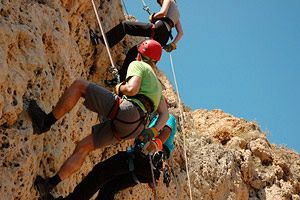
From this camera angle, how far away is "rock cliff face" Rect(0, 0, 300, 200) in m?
5.79

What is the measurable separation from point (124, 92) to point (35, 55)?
1237 mm

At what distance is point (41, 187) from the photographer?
6.05 metres

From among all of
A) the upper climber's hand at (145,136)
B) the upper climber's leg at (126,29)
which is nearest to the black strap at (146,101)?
the upper climber's hand at (145,136)

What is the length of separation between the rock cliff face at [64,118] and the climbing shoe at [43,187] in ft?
0.29

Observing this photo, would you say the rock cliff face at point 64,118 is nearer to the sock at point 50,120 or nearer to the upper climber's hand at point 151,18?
the sock at point 50,120

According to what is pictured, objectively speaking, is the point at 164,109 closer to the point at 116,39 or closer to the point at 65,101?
the point at 65,101

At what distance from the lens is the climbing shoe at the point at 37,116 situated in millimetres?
6121

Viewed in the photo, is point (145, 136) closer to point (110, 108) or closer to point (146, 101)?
point (146, 101)

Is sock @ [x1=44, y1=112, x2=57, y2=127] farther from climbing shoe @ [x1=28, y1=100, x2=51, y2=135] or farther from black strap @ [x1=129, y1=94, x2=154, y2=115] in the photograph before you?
black strap @ [x1=129, y1=94, x2=154, y2=115]

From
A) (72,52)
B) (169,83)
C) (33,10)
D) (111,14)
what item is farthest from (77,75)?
(169,83)

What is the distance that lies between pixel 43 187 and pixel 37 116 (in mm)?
841

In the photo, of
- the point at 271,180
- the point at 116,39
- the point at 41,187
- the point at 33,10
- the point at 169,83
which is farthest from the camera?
the point at 169,83

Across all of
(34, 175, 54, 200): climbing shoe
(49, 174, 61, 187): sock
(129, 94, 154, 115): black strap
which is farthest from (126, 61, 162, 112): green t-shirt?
(34, 175, 54, 200): climbing shoe

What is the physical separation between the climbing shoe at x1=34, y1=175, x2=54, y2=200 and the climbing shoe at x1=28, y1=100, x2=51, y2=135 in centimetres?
57
